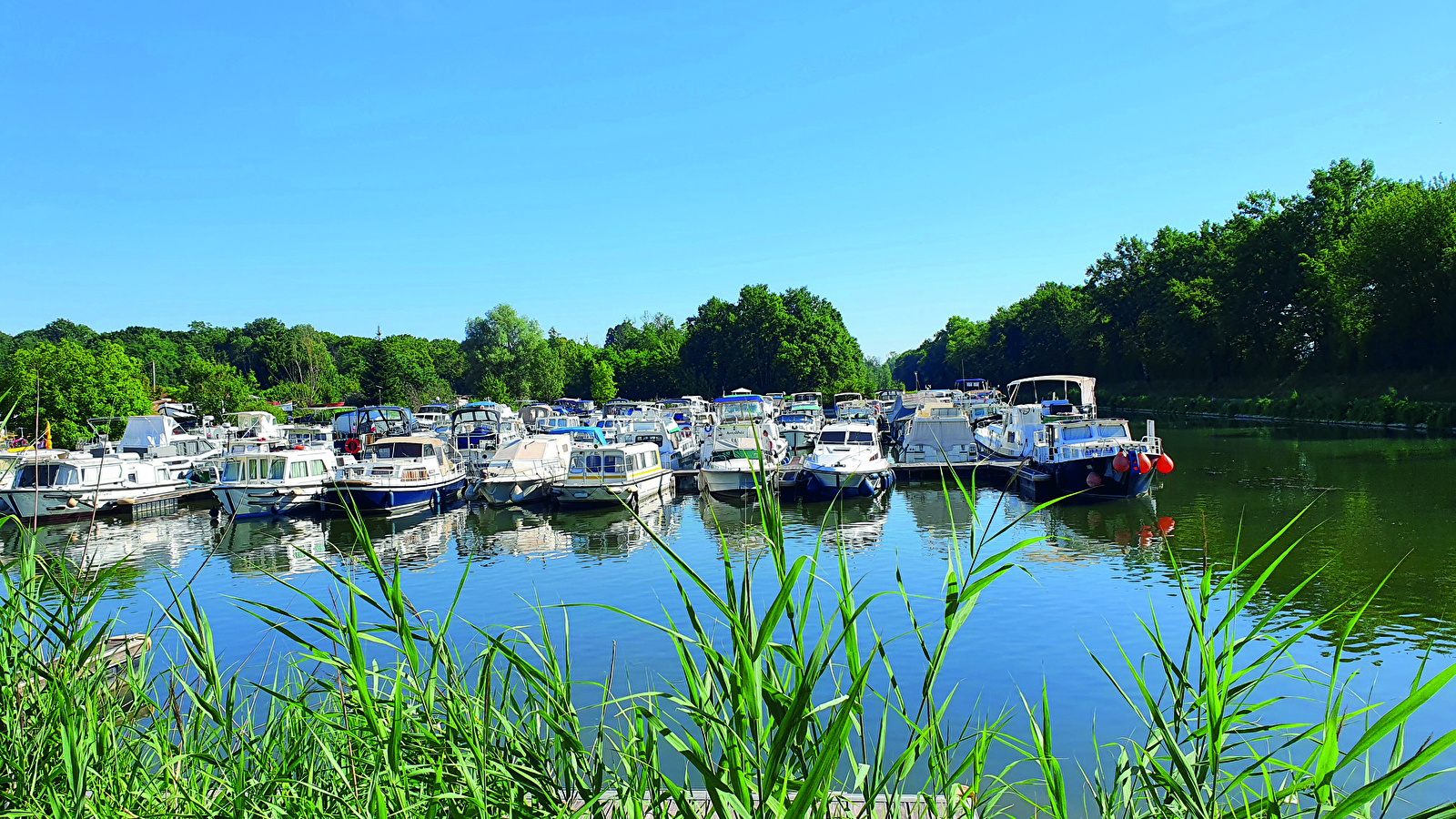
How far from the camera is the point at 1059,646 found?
12102 millimetres

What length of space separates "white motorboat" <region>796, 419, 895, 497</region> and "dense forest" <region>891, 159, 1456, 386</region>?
32481mm

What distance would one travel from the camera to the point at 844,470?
26.6 meters

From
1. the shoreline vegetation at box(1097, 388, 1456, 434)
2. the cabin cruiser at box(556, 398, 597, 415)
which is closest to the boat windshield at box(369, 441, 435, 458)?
the cabin cruiser at box(556, 398, 597, 415)

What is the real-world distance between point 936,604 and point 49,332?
13815 centimetres

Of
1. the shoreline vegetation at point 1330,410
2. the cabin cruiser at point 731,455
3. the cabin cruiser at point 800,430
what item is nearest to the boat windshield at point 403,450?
the cabin cruiser at point 731,455

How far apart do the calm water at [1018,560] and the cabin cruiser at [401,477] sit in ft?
2.01

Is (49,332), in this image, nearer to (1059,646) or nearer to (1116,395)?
(1116,395)

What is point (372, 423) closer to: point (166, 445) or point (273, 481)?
point (166, 445)

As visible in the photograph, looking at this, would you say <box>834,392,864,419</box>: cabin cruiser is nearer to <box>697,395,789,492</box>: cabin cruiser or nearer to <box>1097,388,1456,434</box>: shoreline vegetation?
<box>1097,388,1456,434</box>: shoreline vegetation

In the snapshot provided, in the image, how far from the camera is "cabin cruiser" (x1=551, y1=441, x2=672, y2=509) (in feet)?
84.9

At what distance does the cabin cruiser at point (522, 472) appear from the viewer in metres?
27.0

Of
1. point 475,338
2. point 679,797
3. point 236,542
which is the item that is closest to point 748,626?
point 679,797

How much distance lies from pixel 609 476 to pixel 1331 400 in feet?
130

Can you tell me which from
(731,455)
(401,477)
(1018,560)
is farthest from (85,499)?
(1018,560)
